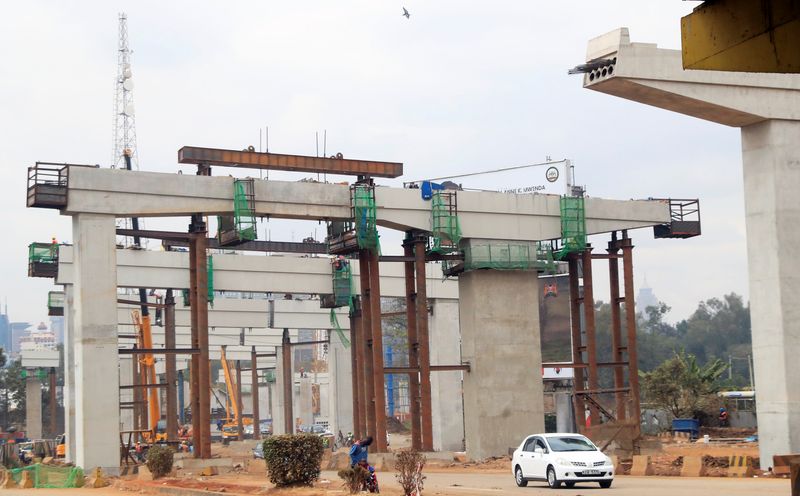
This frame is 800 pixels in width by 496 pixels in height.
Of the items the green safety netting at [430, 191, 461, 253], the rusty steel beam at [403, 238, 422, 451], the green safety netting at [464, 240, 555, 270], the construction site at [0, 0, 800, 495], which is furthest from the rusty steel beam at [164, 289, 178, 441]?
the green safety netting at [464, 240, 555, 270]

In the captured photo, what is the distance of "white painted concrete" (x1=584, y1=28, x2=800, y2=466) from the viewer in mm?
32781

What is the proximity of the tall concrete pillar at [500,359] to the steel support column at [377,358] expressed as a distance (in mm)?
4214

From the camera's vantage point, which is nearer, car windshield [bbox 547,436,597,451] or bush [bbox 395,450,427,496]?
bush [bbox 395,450,427,496]

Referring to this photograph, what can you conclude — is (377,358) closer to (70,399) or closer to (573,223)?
(573,223)

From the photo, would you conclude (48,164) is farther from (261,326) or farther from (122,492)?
(261,326)

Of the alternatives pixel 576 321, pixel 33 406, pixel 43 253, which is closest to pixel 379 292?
pixel 576 321

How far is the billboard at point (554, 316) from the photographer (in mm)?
82375

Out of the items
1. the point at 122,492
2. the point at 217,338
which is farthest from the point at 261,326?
the point at 122,492

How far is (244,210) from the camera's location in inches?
1747

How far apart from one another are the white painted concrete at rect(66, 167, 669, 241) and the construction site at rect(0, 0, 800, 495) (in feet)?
0.26

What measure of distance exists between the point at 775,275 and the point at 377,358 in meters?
17.9

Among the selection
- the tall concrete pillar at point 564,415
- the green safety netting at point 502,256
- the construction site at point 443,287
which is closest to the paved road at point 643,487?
the construction site at point 443,287

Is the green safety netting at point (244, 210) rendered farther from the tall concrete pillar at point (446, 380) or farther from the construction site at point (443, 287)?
the tall concrete pillar at point (446, 380)

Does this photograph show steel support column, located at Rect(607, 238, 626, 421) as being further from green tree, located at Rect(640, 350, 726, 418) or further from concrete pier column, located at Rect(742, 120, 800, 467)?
concrete pier column, located at Rect(742, 120, 800, 467)
